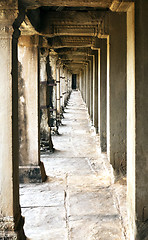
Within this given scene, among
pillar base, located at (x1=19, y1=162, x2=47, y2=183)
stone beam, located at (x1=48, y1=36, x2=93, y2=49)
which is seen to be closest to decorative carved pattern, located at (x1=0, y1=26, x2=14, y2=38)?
pillar base, located at (x1=19, y1=162, x2=47, y2=183)

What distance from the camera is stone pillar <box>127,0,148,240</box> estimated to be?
131 inches

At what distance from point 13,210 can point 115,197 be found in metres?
2.28

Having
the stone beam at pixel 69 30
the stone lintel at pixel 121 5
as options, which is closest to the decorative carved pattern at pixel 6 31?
the stone lintel at pixel 121 5

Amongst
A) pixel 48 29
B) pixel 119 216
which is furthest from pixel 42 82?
pixel 119 216

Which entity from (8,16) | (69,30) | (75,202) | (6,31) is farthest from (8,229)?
(69,30)

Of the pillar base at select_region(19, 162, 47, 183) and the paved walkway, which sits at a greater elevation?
the pillar base at select_region(19, 162, 47, 183)

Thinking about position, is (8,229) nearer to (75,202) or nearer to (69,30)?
(75,202)

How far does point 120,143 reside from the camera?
5.93 meters

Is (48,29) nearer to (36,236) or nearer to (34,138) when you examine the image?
(34,138)

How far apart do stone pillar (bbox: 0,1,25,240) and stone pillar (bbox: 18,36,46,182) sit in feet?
8.25

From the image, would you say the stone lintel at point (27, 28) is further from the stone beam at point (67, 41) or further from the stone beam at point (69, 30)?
the stone beam at point (67, 41)

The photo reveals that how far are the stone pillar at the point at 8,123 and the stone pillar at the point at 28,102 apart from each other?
8.25 feet

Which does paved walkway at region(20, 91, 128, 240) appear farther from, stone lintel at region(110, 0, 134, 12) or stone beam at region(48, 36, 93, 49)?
stone beam at region(48, 36, 93, 49)

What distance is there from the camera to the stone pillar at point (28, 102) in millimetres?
6000
